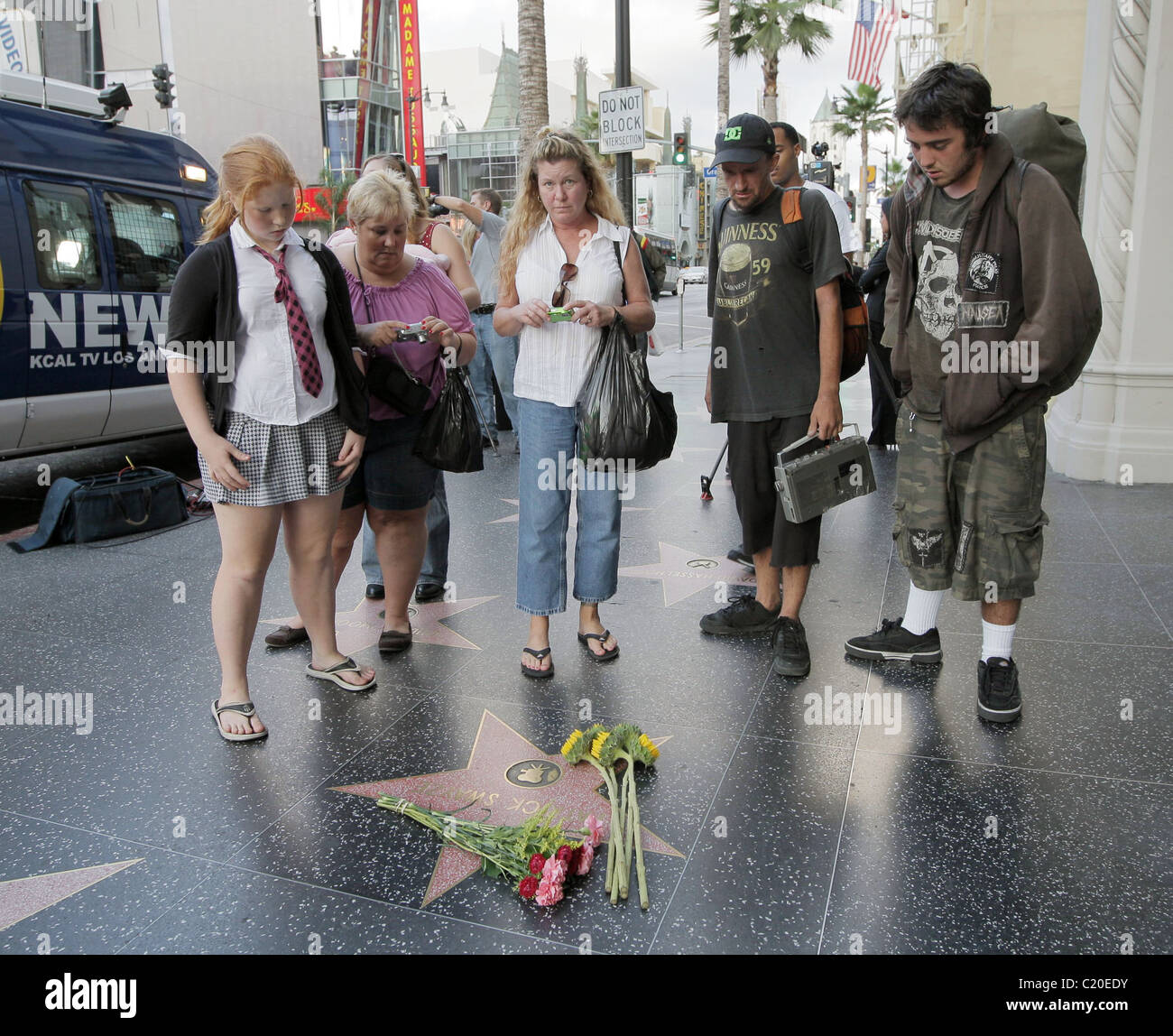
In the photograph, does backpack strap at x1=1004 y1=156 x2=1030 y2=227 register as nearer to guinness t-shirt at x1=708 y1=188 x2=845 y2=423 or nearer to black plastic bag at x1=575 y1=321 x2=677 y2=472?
guinness t-shirt at x1=708 y1=188 x2=845 y2=423

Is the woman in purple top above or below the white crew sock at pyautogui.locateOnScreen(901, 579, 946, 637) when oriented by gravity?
above

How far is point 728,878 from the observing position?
2561mm

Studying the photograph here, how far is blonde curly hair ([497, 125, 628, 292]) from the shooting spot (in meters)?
3.64

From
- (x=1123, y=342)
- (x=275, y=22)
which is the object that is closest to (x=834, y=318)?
(x=1123, y=342)

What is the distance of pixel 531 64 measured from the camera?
488 inches

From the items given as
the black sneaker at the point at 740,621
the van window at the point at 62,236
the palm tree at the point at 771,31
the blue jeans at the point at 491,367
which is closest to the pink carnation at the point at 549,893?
the black sneaker at the point at 740,621

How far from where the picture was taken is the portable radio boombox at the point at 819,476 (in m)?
3.69

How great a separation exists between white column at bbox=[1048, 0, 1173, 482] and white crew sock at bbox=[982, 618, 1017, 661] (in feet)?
13.5

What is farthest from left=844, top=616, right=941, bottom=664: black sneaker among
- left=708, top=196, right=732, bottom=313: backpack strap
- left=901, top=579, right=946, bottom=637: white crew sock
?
left=708, top=196, right=732, bottom=313: backpack strap

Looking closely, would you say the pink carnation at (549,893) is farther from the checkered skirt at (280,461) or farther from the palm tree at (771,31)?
the palm tree at (771,31)

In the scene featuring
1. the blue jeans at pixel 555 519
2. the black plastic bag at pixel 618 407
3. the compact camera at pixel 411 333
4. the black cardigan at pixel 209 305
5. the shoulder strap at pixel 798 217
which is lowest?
the blue jeans at pixel 555 519

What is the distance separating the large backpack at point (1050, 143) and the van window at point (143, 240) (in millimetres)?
6693

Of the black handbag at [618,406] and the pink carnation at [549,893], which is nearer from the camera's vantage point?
the pink carnation at [549,893]

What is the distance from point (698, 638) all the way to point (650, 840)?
5.30 feet
